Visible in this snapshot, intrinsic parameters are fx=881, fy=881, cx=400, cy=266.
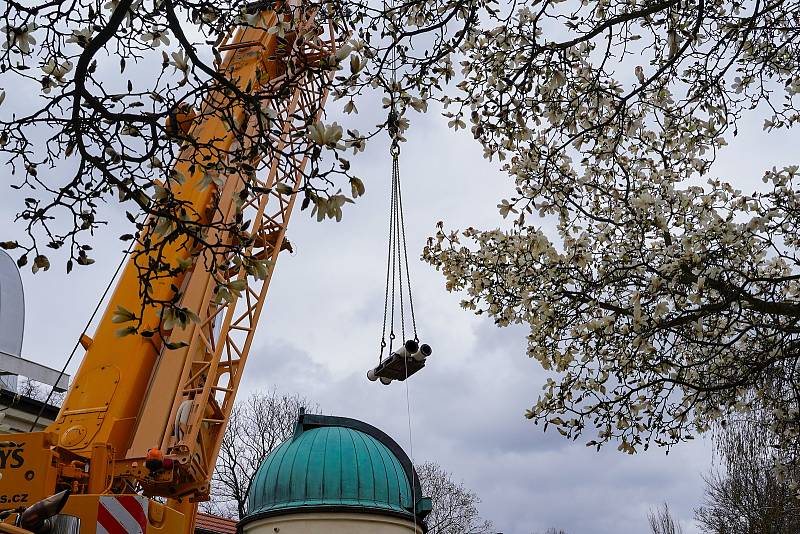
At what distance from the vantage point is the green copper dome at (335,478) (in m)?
16.5

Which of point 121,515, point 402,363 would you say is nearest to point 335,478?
point 402,363

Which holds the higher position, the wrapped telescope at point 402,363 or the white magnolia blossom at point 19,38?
the wrapped telescope at point 402,363

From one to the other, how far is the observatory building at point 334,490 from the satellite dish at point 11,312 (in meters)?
7.34

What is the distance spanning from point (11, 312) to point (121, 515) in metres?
4.99

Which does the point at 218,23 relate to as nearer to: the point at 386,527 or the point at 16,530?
the point at 16,530

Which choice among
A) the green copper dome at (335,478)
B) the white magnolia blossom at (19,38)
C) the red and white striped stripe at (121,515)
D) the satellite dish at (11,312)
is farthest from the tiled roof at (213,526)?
the white magnolia blossom at (19,38)

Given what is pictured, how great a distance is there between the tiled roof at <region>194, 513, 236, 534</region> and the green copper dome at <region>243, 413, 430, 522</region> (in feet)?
13.1

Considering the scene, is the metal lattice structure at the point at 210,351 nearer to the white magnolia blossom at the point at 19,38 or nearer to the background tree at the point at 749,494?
the white magnolia blossom at the point at 19,38

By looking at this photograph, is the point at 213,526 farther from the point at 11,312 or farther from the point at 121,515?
the point at 121,515

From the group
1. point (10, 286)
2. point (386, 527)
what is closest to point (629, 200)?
point (10, 286)

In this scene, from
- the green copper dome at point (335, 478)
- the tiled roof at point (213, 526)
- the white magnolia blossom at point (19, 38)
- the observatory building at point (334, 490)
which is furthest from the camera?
the tiled roof at point (213, 526)

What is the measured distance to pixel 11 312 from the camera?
10.7 m

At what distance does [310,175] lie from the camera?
14.2 ft

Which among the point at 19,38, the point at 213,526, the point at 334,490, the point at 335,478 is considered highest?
the point at 213,526
